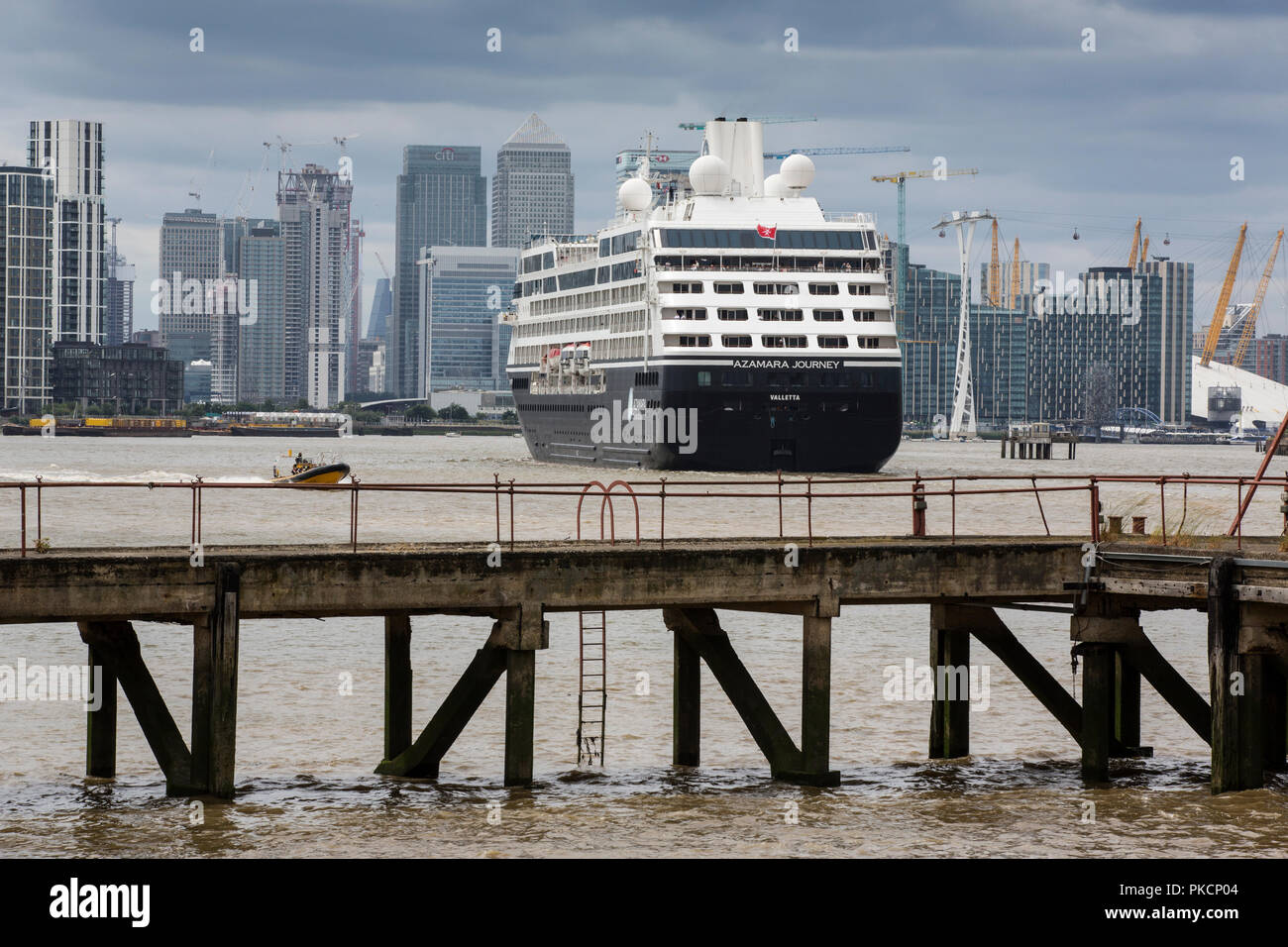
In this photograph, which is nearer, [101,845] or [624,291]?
[101,845]

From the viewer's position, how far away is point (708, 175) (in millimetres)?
106750

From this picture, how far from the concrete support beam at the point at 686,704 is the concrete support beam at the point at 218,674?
6.73 metres

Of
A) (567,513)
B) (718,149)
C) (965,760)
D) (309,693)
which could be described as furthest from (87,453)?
(965,760)

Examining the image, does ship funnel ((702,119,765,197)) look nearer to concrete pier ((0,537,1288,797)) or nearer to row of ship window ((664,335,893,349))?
row of ship window ((664,335,893,349))

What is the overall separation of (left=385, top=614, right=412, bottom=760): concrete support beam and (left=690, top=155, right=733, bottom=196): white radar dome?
8444 cm

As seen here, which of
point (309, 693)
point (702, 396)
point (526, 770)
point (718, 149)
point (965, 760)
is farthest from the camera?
point (718, 149)

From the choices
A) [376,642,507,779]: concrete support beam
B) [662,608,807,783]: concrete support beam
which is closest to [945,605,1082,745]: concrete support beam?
[662,608,807,783]: concrete support beam

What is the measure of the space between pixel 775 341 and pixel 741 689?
70304 millimetres

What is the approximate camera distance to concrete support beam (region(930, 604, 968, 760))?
25875 millimetres

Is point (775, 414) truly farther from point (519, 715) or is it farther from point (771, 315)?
point (519, 715)

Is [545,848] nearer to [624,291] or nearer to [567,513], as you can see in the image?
A: [567,513]

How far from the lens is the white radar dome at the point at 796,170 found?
350 feet

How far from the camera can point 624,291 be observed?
106 meters
